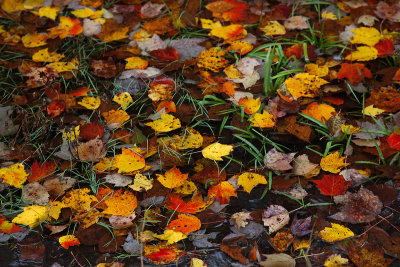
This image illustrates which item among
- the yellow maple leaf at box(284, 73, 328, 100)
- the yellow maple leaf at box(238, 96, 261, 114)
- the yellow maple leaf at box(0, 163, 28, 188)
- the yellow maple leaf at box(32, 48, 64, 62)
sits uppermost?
the yellow maple leaf at box(32, 48, 64, 62)

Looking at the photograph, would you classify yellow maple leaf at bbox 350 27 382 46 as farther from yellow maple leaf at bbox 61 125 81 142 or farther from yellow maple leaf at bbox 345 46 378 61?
yellow maple leaf at bbox 61 125 81 142

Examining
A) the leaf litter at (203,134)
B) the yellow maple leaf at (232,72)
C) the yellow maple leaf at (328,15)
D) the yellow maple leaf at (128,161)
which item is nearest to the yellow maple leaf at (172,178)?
the leaf litter at (203,134)

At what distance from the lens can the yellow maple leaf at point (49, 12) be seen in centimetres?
303

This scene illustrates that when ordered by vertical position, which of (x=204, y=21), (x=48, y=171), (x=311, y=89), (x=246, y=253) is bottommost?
(x=246, y=253)

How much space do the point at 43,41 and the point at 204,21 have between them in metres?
1.14

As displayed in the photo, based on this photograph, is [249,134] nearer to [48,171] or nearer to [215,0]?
[48,171]

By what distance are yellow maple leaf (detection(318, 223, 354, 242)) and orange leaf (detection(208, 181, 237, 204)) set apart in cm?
45

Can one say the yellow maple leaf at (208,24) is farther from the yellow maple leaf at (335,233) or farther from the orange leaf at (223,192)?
the yellow maple leaf at (335,233)

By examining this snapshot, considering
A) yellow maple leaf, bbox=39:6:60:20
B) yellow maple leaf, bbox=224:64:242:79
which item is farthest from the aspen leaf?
yellow maple leaf, bbox=39:6:60:20

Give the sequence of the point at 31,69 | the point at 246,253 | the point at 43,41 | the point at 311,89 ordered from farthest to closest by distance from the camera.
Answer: the point at 43,41 < the point at 31,69 < the point at 311,89 < the point at 246,253

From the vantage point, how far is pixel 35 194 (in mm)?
1982

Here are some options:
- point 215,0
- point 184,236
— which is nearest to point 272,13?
point 215,0

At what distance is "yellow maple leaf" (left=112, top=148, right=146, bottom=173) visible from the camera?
2064mm

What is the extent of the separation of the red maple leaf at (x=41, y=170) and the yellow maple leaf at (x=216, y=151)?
79cm
